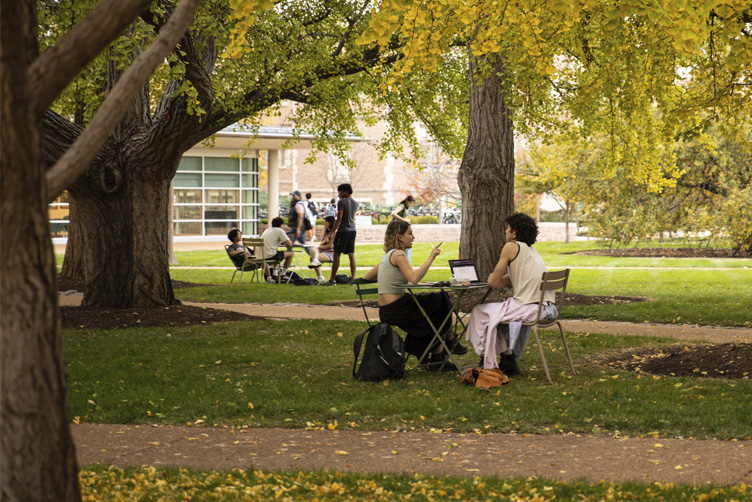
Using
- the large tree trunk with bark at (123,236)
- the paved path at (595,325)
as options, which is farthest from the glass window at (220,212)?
the large tree trunk with bark at (123,236)

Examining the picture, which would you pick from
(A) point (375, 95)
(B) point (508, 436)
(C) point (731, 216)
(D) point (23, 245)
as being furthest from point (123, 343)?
(C) point (731, 216)

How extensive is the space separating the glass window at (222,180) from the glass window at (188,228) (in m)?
1.68

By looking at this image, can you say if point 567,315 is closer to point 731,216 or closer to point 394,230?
point 394,230

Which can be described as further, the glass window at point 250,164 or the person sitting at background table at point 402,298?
the glass window at point 250,164

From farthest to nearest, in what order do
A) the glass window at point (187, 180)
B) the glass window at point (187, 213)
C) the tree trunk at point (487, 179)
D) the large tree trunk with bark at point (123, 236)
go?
the glass window at point (187, 213)
the glass window at point (187, 180)
the tree trunk at point (487, 179)
the large tree trunk with bark at point (123, 236)

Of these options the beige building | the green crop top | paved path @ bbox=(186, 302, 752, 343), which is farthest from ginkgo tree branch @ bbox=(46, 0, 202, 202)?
the beige building

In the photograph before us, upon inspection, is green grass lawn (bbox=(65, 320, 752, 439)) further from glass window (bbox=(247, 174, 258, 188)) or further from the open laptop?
glass window (bbox=(247, 174, 258, 188))

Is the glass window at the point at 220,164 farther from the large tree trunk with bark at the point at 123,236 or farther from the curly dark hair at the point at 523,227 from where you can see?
the curly dark hair at the point at 523,227

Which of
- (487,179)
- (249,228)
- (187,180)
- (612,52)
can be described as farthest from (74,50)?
(249,228)

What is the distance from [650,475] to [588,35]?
563 cm

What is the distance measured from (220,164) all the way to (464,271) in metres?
28.2

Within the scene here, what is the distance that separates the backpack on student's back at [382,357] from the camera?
7480mm

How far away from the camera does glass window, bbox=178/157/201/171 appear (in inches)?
1340

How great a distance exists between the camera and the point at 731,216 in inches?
955
